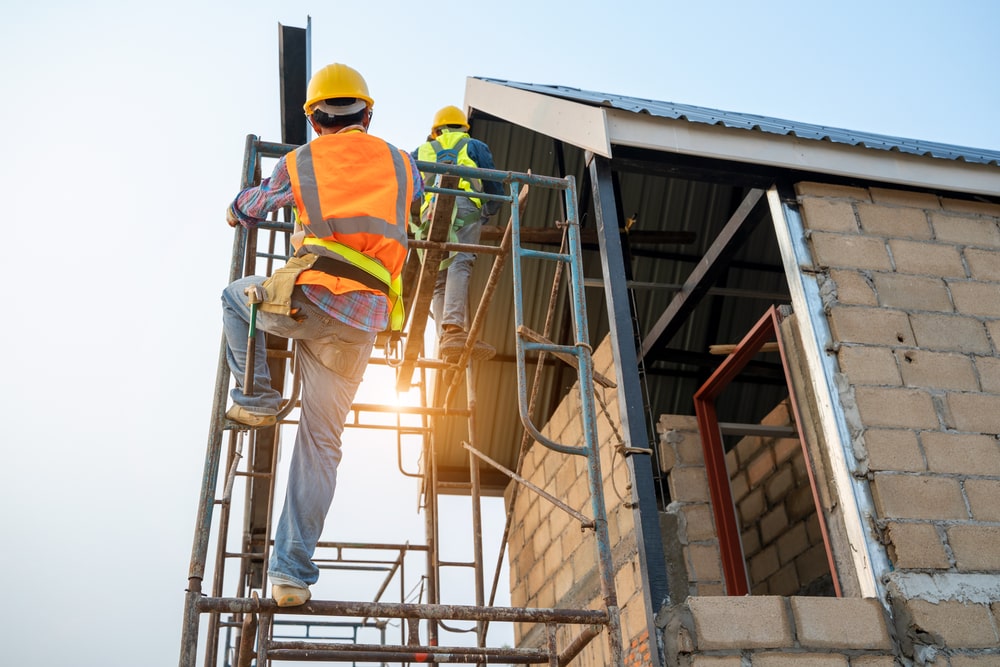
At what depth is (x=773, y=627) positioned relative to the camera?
4262 millimetres

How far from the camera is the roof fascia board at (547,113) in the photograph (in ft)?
18.7

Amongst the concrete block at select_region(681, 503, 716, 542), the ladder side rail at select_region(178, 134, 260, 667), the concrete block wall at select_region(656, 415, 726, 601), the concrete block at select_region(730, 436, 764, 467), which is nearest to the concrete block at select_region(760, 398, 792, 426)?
the concrete block at select_region(730, 436, 764, 467)

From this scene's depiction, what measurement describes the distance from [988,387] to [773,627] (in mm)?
2112

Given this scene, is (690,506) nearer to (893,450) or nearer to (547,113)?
(893,450)

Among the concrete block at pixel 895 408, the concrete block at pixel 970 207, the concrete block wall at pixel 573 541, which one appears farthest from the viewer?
the concrete block wall at pixel 573 541

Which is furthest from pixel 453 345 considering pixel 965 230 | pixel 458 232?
pixel 965 230

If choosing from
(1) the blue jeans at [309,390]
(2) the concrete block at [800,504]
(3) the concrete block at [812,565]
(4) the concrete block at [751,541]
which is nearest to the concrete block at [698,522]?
(2) the concrete block at [800,504]

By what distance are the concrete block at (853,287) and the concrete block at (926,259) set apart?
0.28 metres

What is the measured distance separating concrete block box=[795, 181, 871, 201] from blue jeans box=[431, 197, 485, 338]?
2189 mm

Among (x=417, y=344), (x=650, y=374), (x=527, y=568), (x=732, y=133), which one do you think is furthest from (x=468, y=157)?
(x=527, y=568)

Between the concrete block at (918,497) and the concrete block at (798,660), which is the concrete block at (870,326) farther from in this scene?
the concrete block at (798,660)

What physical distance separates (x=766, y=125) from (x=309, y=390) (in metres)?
3.59

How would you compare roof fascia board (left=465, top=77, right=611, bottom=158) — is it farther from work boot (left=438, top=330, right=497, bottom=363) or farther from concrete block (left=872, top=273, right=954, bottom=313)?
concrete block (left=872, top=273, right=954, bottom=313)

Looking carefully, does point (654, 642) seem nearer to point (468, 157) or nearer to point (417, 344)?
point (417, 344)
